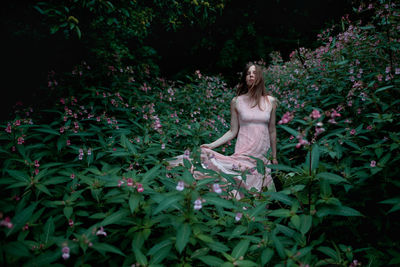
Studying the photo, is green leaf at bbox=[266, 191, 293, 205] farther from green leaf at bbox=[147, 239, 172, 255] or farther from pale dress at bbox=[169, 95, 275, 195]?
pale dress at bbox=[169, 95, 275, 195]

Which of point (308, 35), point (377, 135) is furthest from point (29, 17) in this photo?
point (308, 35)

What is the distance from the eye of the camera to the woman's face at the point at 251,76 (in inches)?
112

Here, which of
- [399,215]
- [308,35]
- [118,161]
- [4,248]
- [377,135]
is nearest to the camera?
[4,248]

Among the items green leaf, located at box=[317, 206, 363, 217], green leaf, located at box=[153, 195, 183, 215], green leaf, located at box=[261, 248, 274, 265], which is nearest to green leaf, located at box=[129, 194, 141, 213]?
green leaf, located at box=[153, 195, 183, 215]

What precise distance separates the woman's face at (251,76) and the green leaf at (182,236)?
2.30 meters

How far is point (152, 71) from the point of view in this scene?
576 cm

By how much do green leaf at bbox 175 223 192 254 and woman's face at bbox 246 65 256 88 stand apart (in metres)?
2.30

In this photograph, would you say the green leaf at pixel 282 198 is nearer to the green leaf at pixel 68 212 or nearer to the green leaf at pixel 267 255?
the green leaf at pixel 267 255

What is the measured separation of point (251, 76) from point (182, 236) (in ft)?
7.86

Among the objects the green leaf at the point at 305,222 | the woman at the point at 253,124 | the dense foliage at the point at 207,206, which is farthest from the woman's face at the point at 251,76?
the green leaf at the point at 305,222

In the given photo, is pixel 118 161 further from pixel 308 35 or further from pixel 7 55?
pixel 308 35

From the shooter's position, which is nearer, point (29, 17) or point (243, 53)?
point (29, 17)

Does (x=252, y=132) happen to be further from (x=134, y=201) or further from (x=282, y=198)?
(x=134, y=201)

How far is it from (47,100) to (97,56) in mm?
1294
